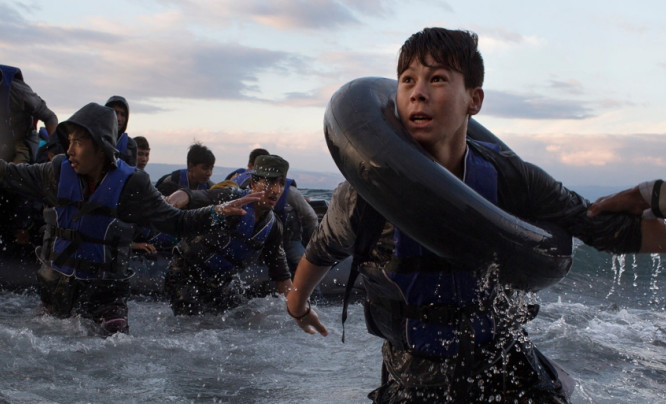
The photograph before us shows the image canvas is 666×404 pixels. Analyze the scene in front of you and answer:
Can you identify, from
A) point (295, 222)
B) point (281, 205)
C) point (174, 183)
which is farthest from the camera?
point (174, 183)

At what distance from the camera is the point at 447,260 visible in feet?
7.74

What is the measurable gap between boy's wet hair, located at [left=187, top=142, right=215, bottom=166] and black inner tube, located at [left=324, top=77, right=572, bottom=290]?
264 inches

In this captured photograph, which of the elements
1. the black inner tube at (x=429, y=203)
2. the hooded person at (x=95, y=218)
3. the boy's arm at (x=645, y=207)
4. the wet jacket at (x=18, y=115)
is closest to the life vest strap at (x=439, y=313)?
the black inner tube at (x=429, y=203)

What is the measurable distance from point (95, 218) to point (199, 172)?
388 centimetres

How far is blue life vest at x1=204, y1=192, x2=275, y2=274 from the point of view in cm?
658

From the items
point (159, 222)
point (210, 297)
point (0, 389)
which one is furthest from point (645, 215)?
point (210, 297)

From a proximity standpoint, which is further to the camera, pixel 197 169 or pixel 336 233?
pixel 197 169

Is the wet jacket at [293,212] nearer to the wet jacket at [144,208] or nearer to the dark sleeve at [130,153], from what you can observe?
the dark sleeve at [130,153]

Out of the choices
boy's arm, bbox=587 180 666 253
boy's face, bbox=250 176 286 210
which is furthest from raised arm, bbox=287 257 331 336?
boy's face, bbox=250 176 286 210

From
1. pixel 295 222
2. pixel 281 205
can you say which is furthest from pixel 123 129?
pixel 295 222

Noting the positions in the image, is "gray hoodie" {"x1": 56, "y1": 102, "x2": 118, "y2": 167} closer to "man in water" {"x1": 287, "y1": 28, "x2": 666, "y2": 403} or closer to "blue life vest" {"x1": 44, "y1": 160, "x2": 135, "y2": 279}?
"blue life vest" {"x1": 44, "y1": 160, "x2": 135, "y2": 279}

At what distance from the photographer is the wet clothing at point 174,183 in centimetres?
910

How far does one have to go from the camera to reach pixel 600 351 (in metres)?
7.17

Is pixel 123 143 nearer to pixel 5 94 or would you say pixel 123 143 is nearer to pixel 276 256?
pixel 5 94
